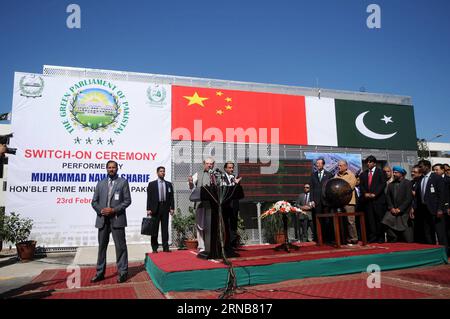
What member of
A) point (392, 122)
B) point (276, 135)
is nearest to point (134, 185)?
point (276, 135)

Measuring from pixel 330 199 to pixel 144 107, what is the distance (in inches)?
271

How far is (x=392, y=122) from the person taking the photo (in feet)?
42.2

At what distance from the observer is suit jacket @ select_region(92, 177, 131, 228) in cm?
521

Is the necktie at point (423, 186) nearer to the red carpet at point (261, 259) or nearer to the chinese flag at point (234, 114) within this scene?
the red carpet at point (261, 259)

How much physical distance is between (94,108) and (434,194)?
31.0 feet

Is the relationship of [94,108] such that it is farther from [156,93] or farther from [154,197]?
[154,197]

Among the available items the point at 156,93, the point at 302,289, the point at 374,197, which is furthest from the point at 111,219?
the point at 156,93

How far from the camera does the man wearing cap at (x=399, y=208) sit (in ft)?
21.9

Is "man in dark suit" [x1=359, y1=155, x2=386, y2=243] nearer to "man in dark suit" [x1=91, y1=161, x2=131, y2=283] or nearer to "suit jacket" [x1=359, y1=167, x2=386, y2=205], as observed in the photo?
"suit jacket" [x1=359, y1=167, x2=386, y2=205]

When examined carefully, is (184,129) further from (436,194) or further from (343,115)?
(436,194)

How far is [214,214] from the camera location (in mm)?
5086

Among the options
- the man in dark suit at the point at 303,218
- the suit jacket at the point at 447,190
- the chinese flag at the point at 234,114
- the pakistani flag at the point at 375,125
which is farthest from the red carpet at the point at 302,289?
the pakistani flag at the point at 375,125

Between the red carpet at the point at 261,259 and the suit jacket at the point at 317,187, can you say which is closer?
the red carpet at the point at 261,259

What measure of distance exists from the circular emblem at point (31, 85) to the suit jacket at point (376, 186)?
9379 millimetres
